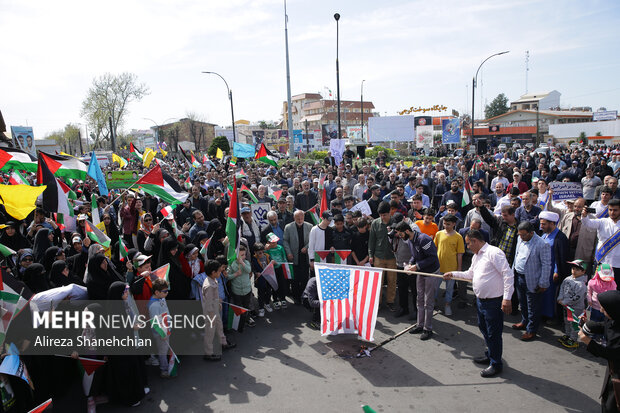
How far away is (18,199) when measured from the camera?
24.4ft

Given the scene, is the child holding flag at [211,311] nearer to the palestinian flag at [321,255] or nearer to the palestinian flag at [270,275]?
the palestinian flag at [270,275]

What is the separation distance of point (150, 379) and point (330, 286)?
2.77 meters

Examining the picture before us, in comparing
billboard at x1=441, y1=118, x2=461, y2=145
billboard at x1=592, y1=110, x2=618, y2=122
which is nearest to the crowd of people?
billboard at x1=441, y1=118, x2=461, y2=145

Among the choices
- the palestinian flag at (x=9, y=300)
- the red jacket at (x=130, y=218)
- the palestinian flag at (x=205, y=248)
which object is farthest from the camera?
the red jacket at (x=130, y=218)

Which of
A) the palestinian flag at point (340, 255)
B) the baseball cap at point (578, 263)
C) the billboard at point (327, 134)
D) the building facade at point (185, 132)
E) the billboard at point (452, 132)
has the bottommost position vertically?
the palestinian flag at point (340, 255)

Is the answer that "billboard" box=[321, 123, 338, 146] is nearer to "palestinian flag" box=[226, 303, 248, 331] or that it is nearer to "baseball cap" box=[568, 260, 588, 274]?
"palestinian flag" box=[226, 303, 248, 331]

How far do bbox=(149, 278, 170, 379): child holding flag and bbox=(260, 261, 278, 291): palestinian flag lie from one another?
85.3 inches

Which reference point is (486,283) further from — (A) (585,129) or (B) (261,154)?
(A) (585,129)

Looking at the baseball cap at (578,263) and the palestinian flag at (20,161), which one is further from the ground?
the palestinian flag at (20,161)

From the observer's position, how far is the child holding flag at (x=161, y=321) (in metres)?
5.23

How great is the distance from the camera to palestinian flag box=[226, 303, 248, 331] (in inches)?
249

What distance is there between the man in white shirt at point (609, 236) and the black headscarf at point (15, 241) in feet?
33.9

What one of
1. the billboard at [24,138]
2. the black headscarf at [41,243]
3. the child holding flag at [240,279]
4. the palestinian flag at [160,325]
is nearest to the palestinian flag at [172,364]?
the palestinian flag at [160,325]

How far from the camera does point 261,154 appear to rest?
17.0 metres
